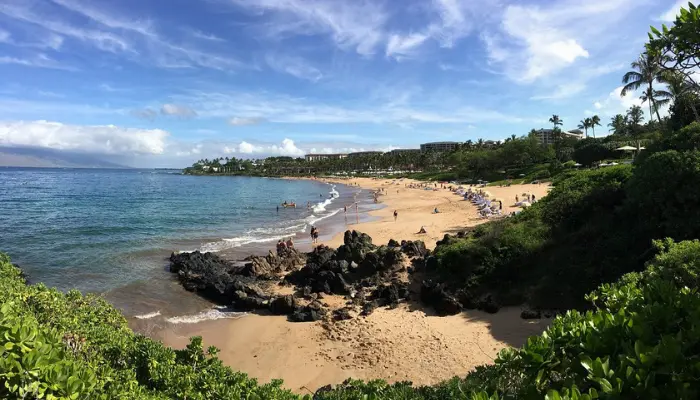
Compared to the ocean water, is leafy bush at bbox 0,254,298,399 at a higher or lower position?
higher

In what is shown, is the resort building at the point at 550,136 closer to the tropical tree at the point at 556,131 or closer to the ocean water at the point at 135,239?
the tropical tree at the point at 556,131

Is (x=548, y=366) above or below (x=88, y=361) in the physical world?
above

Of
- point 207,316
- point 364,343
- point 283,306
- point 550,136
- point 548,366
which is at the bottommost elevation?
point 207,316

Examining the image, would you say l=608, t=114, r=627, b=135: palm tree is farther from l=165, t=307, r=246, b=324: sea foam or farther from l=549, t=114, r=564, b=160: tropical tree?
l=165, t=307, r=246, b=324: sea foam

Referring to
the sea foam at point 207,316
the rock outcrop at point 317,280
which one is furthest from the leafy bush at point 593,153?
the sea foam at point 207,316

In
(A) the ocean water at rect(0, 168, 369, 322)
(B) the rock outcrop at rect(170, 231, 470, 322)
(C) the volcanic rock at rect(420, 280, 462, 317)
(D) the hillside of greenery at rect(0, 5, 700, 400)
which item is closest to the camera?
(D) the hillside of greenery at rect(0, 5, 700, 400)

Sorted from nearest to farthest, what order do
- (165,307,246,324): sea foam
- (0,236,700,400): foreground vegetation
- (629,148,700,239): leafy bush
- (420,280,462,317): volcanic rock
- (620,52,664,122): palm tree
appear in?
1. (0,236,700,400): foreground vegetation
2. (629,148,700,239): leafy bush
3. (420,280,462,317): volcanic rock
4. (165,307,246,324): sea foam
5. (620,52,664,122): palm tree

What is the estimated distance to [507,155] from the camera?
257ft

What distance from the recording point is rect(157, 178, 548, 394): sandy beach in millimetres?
10898

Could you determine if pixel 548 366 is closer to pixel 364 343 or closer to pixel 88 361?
pixel 88 361

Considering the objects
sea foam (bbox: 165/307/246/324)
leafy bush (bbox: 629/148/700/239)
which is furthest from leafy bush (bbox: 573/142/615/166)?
sea foam (bbox: 165/307/246/324)

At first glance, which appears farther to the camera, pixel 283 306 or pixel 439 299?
pixel 283 306

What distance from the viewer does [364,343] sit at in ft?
41.0

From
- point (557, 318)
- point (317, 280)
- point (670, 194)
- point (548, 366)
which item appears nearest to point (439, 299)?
point (317, 280)
